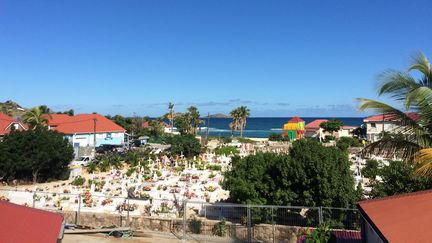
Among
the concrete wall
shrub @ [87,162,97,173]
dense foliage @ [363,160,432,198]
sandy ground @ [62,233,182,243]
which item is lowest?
sandy ground @ [62,233,182,243]

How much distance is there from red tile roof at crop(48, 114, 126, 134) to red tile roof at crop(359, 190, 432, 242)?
4913 cm

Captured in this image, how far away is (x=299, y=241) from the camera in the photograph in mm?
11562

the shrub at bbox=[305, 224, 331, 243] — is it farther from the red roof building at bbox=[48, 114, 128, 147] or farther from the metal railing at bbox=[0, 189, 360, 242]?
the red roof building at bbox=[48, 114, 128, 147]

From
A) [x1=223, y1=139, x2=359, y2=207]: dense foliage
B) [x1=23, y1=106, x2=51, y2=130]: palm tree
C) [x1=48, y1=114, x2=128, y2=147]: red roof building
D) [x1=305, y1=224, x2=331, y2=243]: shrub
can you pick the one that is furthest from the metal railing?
[x1=48, y1=114, x2=128, y2=147]: red roof building

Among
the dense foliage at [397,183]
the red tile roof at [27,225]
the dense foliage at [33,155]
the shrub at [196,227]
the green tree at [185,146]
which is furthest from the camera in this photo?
the green tree at [185,146]

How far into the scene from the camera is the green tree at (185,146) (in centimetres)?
4288

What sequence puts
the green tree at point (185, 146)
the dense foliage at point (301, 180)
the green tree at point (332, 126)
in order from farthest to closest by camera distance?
1. the green tree at point (332, 126)
2. the green tree at point (185, 146)
3. the dense foliage at point (301, 180)

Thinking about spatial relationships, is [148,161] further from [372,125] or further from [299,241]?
[372,125]

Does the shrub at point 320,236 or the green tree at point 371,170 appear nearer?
the shrub at point 320,236

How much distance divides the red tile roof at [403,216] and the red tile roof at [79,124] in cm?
4913

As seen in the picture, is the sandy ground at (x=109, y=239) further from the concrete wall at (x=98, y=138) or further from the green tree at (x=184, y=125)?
the green tree at (x=184, y=125)

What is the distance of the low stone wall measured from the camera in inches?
574

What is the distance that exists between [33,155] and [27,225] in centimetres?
2344

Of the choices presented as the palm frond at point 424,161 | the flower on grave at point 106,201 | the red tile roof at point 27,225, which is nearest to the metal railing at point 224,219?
the flower on grave at point 106,201
